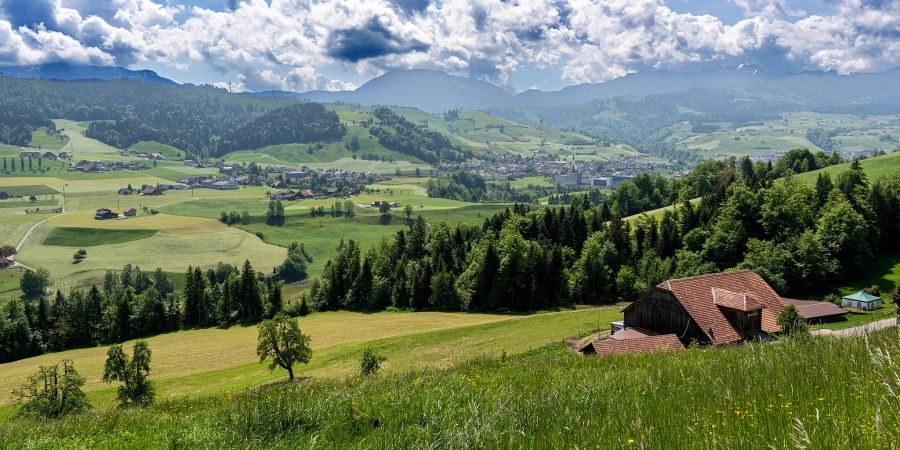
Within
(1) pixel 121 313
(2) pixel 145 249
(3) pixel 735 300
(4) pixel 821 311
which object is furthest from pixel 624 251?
(2) pixel 145 249

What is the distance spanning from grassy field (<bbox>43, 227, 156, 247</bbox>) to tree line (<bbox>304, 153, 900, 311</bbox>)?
118 m

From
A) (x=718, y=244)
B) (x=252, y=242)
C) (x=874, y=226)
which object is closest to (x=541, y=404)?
(x=718, y=244)

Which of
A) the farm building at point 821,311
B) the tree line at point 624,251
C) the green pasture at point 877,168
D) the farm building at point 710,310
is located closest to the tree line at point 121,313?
the tree line at point 624,251

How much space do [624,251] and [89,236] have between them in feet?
624

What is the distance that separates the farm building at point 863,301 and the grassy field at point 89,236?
206 m

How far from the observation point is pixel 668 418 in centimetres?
496

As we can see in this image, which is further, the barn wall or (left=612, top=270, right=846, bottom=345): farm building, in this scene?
the barn wall

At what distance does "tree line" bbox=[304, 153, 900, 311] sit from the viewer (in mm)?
69438

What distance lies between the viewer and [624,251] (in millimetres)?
91812

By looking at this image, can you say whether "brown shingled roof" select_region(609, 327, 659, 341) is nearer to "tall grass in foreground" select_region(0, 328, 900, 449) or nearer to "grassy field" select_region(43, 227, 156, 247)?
"tall grass in foreground" select_region(0, 328, 900, 449)

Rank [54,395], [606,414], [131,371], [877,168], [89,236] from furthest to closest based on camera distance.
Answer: [89,236]
[877,168]
[131,371]
[54,395]
[606,414]

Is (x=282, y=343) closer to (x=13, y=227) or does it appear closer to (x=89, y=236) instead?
(x=89, y=236)

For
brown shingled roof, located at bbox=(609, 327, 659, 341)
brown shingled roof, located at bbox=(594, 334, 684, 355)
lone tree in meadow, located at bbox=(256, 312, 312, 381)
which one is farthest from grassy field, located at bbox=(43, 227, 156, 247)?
brown shingled roof, located at bbox=(594, 334, 684, 355)

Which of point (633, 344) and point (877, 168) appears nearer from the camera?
point (633, 344)
